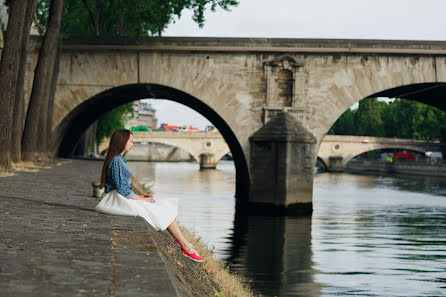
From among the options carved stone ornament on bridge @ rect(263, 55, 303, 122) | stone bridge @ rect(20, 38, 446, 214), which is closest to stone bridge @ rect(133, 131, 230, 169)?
stone bridge @ rect(20, 38, 446, 214)

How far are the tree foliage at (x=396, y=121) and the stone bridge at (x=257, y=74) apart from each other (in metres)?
47.7

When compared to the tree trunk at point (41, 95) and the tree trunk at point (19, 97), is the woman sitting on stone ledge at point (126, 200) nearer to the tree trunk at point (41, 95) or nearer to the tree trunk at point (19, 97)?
the tree trunk at point (19, 97)

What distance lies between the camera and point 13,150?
18391mm

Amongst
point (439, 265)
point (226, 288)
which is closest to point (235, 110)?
point (439, 265)

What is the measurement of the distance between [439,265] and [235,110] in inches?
466

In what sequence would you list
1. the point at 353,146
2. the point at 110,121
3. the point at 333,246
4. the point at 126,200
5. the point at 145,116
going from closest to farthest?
1. the point at 126,200
2. the point at 333,246
3. the point at 110,121
4. the point at 353,146
5. the point at 145,116

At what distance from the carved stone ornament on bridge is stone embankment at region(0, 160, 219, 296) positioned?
52.7ft

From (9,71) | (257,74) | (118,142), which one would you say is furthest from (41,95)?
(118,142)

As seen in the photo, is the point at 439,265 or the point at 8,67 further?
the point at 8,67

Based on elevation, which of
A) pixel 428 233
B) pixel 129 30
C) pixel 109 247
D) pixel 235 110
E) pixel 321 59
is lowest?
pixel 428 233

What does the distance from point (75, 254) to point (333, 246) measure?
40.4ft

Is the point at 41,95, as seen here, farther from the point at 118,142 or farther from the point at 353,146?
the point at 353,146

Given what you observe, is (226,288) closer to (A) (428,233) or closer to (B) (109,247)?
(B) (109,247)

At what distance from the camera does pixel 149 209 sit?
7.49 metres
